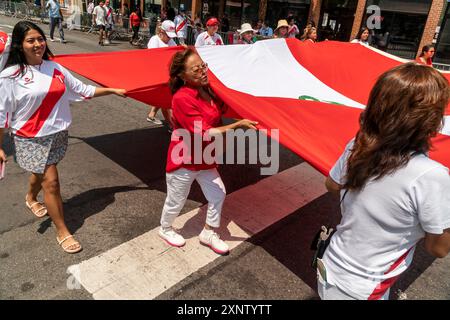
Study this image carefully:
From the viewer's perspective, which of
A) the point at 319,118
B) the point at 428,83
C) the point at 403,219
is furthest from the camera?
the point at 319,118

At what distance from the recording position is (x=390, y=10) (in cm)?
1459

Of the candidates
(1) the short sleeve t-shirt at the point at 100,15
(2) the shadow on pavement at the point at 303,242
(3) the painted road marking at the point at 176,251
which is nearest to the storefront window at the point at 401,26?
(1) the short sleeve t-shirt at the point at 100,15

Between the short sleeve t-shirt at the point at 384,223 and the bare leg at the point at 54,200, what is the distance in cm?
232

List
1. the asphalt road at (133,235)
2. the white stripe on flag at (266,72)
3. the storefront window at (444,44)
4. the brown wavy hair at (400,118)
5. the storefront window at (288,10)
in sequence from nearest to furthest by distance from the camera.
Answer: the brown wavy hair at (400,118) → the asphalt road at (133,235) → the white stripe on flag at (266,72) → the storefront window at (444,44) → the storefront window at (288,10)

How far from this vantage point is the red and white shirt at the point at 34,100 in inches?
106

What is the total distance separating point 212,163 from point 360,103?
2.01 meters

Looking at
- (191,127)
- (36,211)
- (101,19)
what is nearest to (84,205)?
(36,211)

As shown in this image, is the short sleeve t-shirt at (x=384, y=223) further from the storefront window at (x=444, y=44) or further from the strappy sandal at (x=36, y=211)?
the storefront window at (x=444, y=44)

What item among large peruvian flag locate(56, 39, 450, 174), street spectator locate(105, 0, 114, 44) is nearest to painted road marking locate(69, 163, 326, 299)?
large peruvian flag locate(56, 39, 450, 174)

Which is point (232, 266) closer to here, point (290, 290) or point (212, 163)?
point (290, 290)

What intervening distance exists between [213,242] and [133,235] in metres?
0.80

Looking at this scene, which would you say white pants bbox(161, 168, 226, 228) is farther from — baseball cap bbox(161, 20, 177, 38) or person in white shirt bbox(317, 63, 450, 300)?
baseball cap bbox(161, 20, 177, 38)

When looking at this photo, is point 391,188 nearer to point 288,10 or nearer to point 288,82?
point 288,82

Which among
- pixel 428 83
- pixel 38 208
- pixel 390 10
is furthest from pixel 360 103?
pixel 390 10
